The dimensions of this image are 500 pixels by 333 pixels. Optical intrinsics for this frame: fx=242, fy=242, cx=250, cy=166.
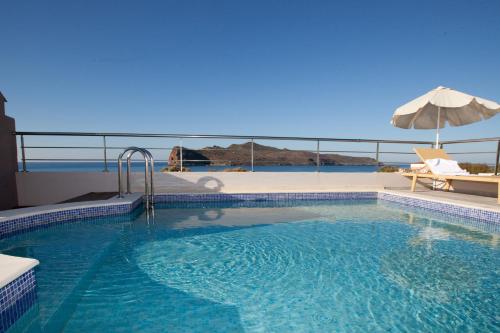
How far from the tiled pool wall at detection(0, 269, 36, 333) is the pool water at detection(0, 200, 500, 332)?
0.05 meters

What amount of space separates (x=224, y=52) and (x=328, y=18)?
3.55m

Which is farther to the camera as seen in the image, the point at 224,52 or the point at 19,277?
the point at 224,52

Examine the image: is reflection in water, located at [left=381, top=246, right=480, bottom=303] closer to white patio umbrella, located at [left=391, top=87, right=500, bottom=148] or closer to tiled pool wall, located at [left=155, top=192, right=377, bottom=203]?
tiled pool wall, located at [left=155, top=192, right=377, bottom=203]

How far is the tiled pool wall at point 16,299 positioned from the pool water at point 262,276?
5 centimetres

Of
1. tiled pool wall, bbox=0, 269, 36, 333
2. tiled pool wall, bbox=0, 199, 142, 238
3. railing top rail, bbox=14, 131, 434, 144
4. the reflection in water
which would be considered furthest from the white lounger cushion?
tiled pool wall, bbox=0, 269, 36, 333

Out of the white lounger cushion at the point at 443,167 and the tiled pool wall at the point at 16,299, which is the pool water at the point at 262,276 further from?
the white lounger cushion at the point at 443,167

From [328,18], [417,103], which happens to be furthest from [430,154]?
[328,18]

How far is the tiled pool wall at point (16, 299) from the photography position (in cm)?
119

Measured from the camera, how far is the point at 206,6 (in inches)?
267

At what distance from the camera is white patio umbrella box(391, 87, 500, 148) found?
4.48 metres

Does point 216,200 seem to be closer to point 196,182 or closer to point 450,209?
point 196,182

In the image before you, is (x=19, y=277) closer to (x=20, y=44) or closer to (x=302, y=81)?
(x=20, y=44)

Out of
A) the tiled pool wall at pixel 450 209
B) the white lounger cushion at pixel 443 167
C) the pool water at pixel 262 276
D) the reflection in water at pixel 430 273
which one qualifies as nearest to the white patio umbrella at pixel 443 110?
the white lounger cushion at pixel 443 167

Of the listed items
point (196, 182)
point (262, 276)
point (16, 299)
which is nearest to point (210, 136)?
point (196, 182)
